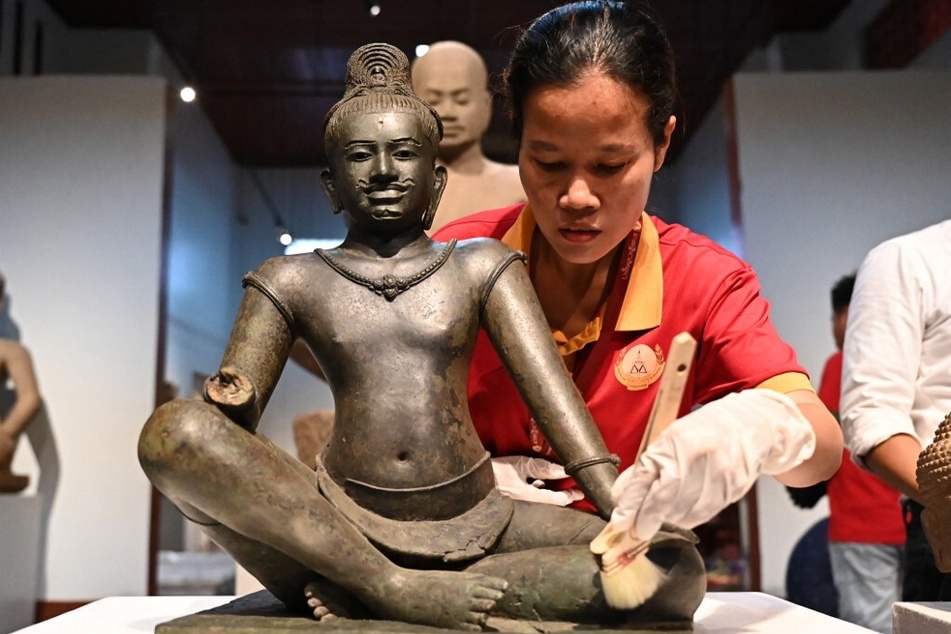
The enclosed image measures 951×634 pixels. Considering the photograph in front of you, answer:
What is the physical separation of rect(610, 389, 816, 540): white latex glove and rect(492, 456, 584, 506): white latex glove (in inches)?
15.6

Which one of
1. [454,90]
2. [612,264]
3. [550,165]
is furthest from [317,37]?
[550,165]

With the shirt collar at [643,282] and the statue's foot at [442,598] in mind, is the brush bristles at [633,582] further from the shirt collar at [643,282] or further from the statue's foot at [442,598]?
the shirt collar at [643,282]

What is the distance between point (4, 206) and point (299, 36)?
147 cm

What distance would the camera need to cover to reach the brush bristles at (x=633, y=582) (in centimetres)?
117

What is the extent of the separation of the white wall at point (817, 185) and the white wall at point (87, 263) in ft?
8.45

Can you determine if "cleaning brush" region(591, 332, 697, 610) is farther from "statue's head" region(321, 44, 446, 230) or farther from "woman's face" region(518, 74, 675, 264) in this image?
"statue's head" region(321, 44, 446, 230)

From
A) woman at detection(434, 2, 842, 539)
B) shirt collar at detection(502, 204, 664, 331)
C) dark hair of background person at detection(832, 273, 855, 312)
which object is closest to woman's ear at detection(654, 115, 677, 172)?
woman at detection(434, 2, 842, 539)

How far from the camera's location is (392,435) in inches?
52.8

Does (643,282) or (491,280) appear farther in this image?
(643,282)

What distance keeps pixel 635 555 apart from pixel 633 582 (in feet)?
0.14

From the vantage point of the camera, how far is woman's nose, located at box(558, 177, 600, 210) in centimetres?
142

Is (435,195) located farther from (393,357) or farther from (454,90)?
(454,90)

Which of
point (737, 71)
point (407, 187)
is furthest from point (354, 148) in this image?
point (737, 71)

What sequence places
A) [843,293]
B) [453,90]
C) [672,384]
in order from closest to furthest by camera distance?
1. [672,384]
2. [453,90]
3. [843,293]
